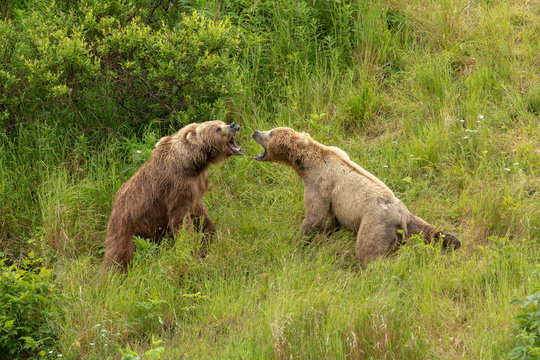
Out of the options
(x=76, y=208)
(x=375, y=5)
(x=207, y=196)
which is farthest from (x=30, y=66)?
(x=375, y=5)

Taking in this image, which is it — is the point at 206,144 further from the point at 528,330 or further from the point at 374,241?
the point at 528,330

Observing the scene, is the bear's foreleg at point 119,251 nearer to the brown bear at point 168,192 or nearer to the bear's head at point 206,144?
the brown bear at point 168,192

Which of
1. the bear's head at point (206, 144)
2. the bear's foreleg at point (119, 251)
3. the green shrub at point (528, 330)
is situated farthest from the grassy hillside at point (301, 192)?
the bear's head at point (206, 144)

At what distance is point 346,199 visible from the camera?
23.3 feet

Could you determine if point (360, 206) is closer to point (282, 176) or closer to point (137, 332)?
point (282, 176)

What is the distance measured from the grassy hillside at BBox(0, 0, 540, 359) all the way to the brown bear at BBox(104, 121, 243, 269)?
11.1 inches

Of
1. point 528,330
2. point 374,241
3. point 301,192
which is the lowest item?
point 301,192

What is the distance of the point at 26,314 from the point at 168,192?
1869 mm

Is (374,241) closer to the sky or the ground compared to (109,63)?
closer to the ground

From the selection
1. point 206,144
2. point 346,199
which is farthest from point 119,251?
point 346,199

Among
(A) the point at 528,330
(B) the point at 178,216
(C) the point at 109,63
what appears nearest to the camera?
(A) the point at 528,330

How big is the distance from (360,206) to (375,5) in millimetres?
4113

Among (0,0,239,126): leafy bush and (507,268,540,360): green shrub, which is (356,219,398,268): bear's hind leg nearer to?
(507,268,540,360): green shrub

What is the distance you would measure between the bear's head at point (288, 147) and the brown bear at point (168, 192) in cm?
35
